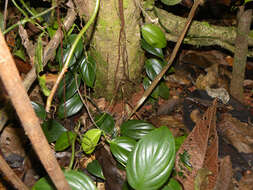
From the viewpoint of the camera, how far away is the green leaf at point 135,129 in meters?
1.27

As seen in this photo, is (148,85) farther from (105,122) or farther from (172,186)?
(172,186)

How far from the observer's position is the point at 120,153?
115 cm

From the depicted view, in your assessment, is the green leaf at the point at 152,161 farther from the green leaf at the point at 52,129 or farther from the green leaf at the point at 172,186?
the green leaf at the point at 52,129

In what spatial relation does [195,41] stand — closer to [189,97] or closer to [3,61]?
[189,97]

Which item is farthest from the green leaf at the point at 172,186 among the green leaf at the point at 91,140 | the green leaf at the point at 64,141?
the green leaf at the point at 64,141

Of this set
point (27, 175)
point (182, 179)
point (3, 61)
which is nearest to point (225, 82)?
point (182, 179)

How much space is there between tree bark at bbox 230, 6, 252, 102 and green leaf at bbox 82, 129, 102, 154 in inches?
37.2

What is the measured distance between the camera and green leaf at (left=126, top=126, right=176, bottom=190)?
0.88 meters

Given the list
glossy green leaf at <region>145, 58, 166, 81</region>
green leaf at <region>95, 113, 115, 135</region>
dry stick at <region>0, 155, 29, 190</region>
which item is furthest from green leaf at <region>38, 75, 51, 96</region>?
glossy green leaf at <region>145, 58, 166, 81</region>

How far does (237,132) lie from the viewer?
133 cm

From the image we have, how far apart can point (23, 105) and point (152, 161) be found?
1.83 feet

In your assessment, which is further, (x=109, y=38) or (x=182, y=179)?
(x=109, y=38)

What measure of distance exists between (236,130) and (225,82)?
453mm

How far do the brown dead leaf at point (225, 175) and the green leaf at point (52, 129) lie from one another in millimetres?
820
